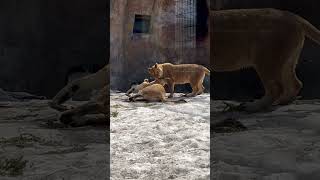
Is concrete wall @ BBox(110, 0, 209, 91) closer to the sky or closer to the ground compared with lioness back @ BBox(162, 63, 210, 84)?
closer to the sky

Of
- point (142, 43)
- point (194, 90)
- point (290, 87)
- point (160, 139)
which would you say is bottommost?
point (160, 139)

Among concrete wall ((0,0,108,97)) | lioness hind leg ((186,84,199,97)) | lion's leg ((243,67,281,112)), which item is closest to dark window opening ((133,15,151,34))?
lioness hind leg ((186,84,199,97))

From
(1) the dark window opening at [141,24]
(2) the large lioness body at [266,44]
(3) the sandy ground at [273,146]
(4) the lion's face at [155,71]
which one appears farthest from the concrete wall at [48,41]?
(1) the dark window opening at [141,24]

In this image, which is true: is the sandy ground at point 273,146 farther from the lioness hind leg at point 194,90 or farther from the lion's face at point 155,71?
the lion's face at point 155,71

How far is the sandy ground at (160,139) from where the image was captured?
1923 mm

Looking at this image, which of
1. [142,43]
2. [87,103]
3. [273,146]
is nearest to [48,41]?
[87,103]

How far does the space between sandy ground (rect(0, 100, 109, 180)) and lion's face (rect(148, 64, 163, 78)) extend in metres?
0.88

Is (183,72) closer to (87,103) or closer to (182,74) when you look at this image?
(182,74)

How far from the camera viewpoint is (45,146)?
139 cm

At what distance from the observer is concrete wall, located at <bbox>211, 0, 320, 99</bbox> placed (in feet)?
4.75

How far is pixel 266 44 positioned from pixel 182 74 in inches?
27.9

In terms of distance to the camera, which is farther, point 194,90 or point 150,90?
point 150,90

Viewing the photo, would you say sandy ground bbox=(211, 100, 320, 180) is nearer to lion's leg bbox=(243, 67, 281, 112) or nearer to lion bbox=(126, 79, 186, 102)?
lion's leg bbox=(243, 67, 281, 112)

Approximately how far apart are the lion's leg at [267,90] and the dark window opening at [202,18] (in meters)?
0.75
